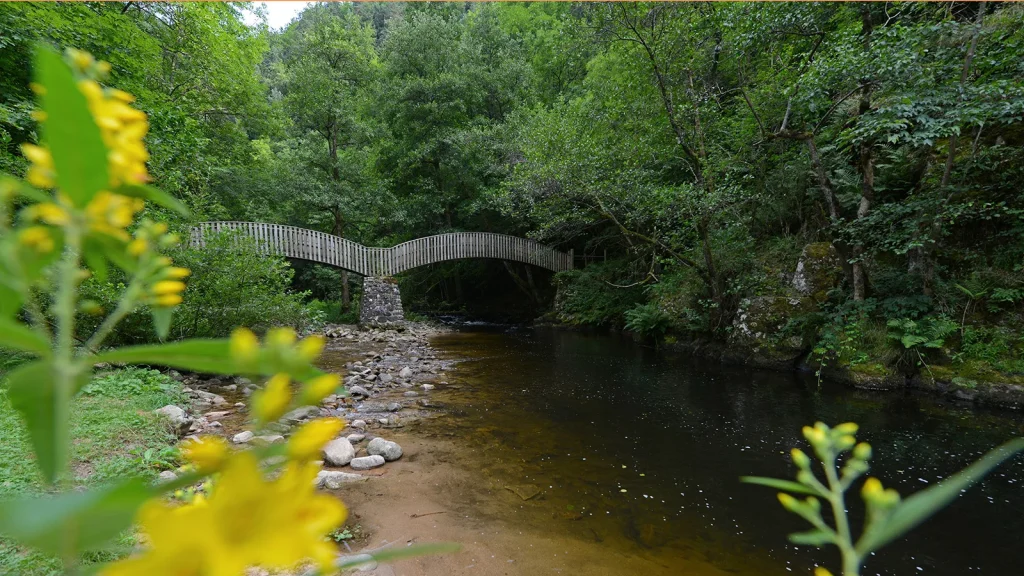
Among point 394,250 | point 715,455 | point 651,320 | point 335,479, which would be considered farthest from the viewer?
point 394,250

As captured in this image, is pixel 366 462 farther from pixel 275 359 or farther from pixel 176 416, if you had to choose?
pixel 275 359

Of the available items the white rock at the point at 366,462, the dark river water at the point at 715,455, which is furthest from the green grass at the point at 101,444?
the dark river water at the point at 715,455

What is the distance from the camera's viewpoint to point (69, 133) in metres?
0.32

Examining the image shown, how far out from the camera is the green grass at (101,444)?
1918 mm

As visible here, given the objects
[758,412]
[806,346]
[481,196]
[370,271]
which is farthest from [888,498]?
[481,196]

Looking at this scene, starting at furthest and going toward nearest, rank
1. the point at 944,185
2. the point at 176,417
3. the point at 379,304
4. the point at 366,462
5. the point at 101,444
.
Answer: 1. the point at 379,304
2. the point at 944,185
3. the point at 176,417
4. the point at 366,462
5. the point at 101,444

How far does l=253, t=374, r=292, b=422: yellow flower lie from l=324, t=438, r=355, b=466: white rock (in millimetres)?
3961

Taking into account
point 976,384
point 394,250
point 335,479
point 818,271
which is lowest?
point 335,479

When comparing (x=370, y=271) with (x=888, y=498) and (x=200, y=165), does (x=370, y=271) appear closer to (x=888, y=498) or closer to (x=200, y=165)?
(x=200, y=165)

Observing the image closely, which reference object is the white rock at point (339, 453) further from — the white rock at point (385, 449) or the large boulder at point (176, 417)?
the large boulder at point (176, 417)

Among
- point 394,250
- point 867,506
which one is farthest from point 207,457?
point 394,250

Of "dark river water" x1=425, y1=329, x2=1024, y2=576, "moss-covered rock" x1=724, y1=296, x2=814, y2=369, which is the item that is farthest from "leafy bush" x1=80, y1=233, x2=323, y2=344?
"moss-covered rock" x1=724, y1=296, x2=814, y2=369

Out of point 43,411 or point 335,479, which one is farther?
point 335,479

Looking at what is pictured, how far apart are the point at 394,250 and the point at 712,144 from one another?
10246 mm
